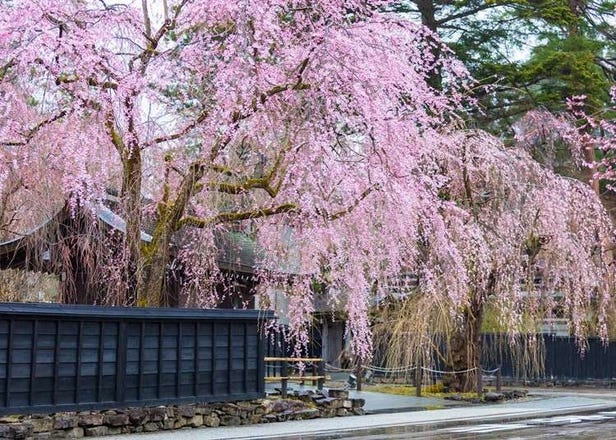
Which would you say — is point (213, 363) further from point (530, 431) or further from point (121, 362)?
point (530, 431)

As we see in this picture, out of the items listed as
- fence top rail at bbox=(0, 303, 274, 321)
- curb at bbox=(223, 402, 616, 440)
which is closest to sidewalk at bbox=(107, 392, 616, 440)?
curb at bbox=(223, 402, 616, 440)

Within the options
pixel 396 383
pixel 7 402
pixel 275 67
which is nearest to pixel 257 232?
pixel 275 67

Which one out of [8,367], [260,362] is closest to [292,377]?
[260,362]

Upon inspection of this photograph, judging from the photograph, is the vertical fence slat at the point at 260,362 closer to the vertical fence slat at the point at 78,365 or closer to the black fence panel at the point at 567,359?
the vertical fence slat at the point at 78,365

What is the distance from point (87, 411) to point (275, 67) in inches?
250

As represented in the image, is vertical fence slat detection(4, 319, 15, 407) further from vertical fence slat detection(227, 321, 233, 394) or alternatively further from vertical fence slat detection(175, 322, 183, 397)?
vertical fence slat detection(227, 321, 233, 394)

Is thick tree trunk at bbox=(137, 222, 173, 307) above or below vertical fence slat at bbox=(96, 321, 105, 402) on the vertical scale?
above

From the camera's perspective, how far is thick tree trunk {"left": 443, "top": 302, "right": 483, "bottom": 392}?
2173cm

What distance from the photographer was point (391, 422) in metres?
15.7

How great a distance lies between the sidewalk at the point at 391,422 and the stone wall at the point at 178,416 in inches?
14.0

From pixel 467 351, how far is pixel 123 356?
11.1 metres

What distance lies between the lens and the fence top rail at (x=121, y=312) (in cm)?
1235

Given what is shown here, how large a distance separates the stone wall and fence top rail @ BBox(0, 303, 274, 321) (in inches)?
60.6

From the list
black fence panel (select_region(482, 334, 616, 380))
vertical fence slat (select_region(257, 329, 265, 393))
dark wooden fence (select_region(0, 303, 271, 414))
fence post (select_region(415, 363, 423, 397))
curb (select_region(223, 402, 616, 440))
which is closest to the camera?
dark wooden fence (select_region(0, 303, 271, 414))
